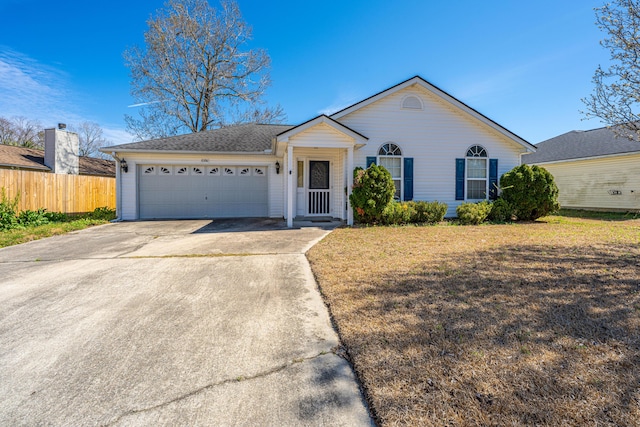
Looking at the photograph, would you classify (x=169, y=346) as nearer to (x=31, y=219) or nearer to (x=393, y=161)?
(x=393, y=161)

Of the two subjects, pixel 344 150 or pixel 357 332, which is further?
pixel 344 150

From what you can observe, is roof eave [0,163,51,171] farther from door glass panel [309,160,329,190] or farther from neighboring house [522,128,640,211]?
neighboring house [522,128,640,211]

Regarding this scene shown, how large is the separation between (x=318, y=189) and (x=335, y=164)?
115cm

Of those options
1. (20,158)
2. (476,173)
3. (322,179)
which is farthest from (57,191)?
→ (476,173)

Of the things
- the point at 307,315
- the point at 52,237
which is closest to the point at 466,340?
the point at 307,315

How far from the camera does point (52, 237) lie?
26.0 feet

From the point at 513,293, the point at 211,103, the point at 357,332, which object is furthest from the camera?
the point at 211,103

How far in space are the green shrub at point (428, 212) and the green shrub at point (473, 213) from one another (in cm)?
70

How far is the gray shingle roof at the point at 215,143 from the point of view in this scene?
37.9 ft

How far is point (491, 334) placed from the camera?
8.72 feet

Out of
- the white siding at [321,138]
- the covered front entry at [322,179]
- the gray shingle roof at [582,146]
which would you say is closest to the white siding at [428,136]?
the covered front entry at [322,179]

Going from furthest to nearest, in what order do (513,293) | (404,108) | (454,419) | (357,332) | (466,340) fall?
(404,108)
(513,293)
(357,332)
(466,340)
(454,419)

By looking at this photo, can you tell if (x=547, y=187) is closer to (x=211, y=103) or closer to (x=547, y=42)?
(x=547, y=42)

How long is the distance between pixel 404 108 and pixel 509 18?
3.89 metres
